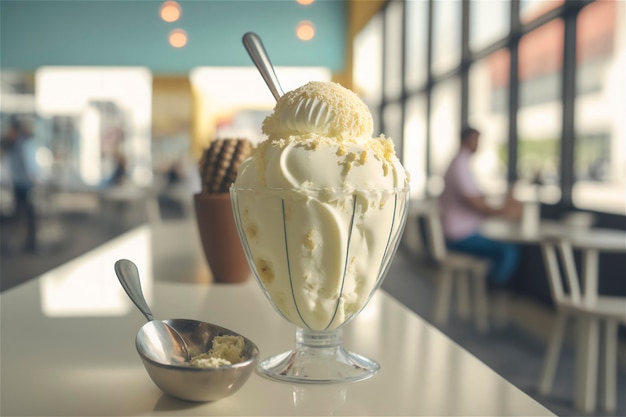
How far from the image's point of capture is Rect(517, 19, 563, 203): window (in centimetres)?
464

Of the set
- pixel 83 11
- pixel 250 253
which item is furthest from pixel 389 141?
pixel 83 11

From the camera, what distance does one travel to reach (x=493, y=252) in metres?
4.40

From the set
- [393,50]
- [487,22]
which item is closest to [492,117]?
[487,22]

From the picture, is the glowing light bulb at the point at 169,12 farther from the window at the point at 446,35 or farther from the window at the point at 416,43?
the window at the point at 416,43

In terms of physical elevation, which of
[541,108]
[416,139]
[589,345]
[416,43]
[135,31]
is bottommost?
[589,345]

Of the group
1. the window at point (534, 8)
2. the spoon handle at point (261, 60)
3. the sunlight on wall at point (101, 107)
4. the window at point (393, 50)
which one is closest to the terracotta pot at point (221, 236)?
the spoon handle at point (261, 60)

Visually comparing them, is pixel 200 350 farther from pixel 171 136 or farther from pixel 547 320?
pixel 171 136

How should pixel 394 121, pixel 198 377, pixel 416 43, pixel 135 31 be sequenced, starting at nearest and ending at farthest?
1. pixel 198 377
2. pixel 416 43
3. pixel 394 121
4. pixel 135 31

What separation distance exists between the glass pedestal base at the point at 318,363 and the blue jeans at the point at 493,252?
382 centimetres

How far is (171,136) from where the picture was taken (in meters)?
11.9

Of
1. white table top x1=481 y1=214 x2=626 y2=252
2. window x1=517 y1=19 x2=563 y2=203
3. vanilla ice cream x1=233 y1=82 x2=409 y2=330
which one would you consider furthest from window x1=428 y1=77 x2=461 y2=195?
vanilla ice cream x1=233 y1=82 x2=409 y2=330

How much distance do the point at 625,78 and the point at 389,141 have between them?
11.8 feet

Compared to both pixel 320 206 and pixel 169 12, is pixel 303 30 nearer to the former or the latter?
pixel 169 12

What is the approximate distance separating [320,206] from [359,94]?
2.30 ft
